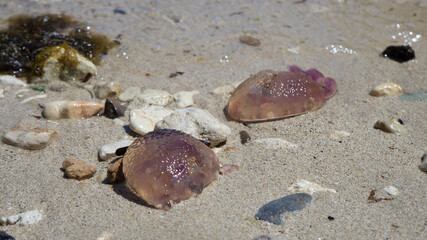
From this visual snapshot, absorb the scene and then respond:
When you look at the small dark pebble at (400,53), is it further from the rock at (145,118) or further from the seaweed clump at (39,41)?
the seaweed clump at (39,41)

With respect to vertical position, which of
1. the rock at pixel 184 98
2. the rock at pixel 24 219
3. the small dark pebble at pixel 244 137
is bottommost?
the rock at pixel 24 219

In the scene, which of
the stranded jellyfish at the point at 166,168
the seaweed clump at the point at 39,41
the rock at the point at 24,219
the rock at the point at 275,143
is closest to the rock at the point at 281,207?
the stranded jellyfish at the point at 166,168

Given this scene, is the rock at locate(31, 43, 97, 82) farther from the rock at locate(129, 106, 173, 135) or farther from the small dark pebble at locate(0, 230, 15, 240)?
the small dark pebble at locate(0, 230, 15, 240)

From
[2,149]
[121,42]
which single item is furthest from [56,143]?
[121,42]

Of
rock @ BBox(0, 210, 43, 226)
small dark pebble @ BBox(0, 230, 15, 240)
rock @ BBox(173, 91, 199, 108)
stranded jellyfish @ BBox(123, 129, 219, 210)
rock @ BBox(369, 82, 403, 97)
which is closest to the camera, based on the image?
small dark pebble @ BBox(0, 230, 15, 240)

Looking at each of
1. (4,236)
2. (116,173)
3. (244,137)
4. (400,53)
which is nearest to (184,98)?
(244,137)

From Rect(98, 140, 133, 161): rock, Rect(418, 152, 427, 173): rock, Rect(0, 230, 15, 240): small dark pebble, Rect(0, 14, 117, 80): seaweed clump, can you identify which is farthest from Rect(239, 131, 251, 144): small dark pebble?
Rect(0, 14, 117, 80): seaweed clump
